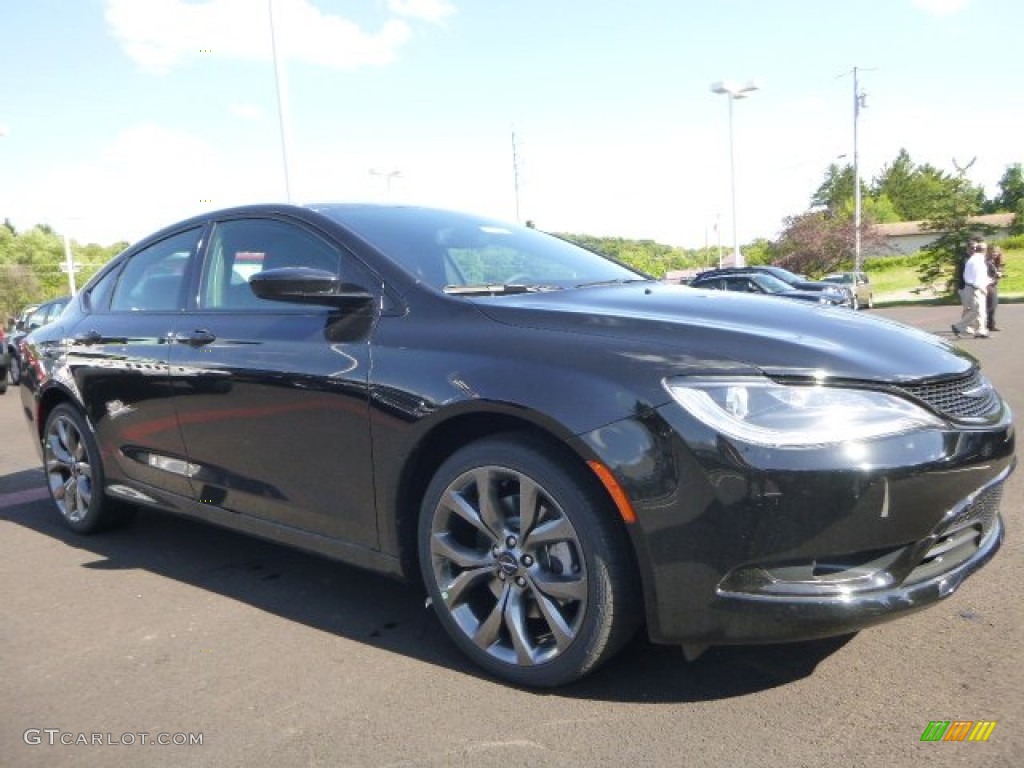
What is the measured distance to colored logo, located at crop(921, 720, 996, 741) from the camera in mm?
2318

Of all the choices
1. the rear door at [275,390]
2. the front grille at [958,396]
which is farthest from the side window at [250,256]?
the front grille at [958,396]

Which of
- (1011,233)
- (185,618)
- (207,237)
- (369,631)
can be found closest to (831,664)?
(369,631)

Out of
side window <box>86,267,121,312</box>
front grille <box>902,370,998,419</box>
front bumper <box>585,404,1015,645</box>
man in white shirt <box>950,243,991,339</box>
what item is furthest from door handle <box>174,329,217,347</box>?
man in white shirt <box>950,243,991,339</box>

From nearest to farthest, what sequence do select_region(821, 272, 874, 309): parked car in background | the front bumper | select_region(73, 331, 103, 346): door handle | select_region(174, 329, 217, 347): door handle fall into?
the front bumper < select_region(174, 329, 217, 347): door handle < select_region(73, 331, 103, 346): door handle < select_region(821, 272, 874, 309): parked car in background

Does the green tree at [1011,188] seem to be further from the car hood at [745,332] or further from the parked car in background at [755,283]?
the car hood at [745,332]

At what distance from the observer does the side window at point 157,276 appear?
13.3 ft

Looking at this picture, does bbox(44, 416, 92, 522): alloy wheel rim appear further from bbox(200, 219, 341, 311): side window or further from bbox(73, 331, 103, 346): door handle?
bbox(200, 219, 341, 311): side window

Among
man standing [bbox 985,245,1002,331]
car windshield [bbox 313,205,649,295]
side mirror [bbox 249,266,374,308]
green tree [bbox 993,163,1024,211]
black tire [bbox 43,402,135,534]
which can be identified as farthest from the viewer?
green tree [bbox 993,163,1024,211]

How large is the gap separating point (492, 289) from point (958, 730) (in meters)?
1.98

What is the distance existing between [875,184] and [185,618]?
389ft

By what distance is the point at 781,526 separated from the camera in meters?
2.26

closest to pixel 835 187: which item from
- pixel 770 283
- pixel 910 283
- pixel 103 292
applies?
pixel 910 283

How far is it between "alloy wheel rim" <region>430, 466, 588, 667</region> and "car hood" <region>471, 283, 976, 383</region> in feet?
1.75

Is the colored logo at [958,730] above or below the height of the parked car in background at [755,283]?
below
